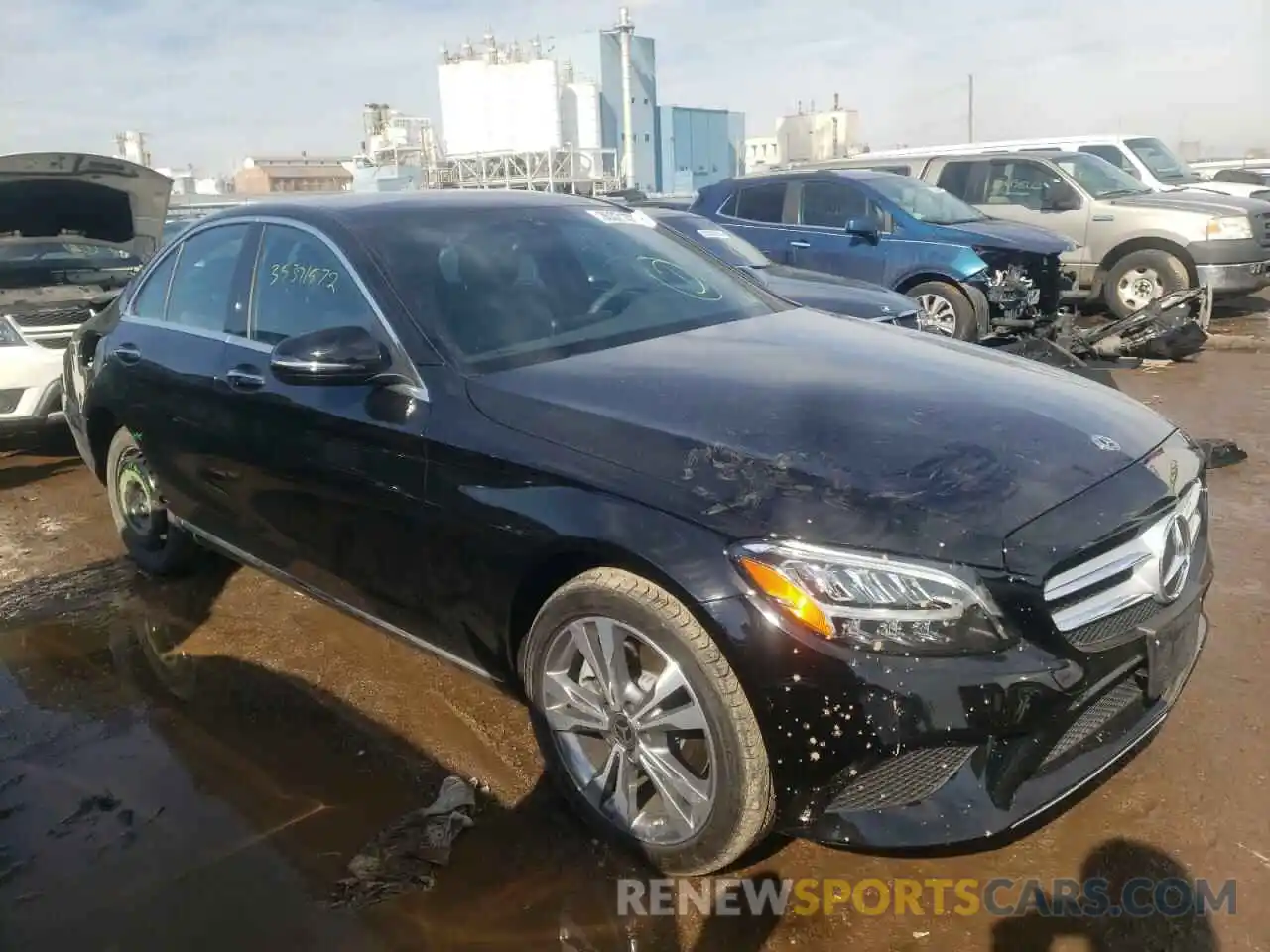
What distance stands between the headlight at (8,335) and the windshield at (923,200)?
22.3ft

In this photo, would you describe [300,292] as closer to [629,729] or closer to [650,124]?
[629,729]

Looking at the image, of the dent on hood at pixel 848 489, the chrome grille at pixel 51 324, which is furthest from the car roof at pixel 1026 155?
the dent on hood at pixel 848 489

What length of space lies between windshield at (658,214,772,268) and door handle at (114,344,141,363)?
13.6ft

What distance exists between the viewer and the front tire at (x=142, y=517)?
4508 millimetres

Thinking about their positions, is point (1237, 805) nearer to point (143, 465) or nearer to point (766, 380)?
point (766, 380)

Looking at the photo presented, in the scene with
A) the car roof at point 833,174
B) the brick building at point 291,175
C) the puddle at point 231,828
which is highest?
the brick building at point 291,175

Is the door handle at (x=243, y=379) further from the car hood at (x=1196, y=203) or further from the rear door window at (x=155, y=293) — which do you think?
the car hood at (x=1196, y=203)

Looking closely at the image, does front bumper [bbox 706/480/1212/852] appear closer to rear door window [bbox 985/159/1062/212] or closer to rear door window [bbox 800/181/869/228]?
rear door window [bbox 800/181/869/228]

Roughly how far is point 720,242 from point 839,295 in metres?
1.50

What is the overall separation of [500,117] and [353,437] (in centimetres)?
3595

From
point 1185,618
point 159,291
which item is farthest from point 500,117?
point 1185,618

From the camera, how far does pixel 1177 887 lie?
238cm

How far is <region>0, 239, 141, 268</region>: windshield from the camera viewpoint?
7281mm

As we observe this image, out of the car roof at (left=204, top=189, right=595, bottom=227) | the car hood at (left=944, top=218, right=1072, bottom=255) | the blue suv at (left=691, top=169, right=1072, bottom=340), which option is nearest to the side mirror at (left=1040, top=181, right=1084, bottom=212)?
the blue suv at (left=691, top=169, right=1072, bottom=340)
